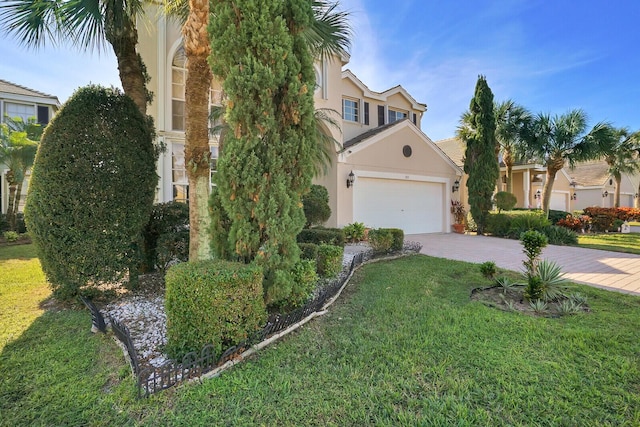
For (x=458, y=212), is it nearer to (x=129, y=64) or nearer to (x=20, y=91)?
(x=129, y=64)

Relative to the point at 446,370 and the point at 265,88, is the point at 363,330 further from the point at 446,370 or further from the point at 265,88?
the point at 265,88

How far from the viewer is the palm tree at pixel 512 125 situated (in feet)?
54.0

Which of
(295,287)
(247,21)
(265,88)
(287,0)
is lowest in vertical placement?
(295,287)

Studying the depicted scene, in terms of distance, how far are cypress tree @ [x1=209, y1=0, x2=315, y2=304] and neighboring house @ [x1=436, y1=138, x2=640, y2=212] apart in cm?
1534

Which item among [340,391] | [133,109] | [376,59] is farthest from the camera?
[376,59]

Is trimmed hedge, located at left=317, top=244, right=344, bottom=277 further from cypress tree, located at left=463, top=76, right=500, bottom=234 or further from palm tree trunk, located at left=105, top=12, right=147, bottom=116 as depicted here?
cypress tree, located at left=463, top=76, right=500, bottom=234

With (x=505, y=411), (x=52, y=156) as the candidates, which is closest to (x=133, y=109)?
(x=52, y=156)

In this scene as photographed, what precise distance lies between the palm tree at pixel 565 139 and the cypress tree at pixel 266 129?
666 inches

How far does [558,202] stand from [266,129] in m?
32.3

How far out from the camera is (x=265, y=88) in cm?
360

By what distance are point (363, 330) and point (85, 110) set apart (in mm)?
5425

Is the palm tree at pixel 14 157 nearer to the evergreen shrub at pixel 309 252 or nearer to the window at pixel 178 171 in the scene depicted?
the window at pixel 178 171

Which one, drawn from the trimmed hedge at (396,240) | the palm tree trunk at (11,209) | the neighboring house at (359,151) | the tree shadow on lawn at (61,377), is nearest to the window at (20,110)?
the palm tree trunk at (11,209)

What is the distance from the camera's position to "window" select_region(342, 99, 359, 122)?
52.2 ft
